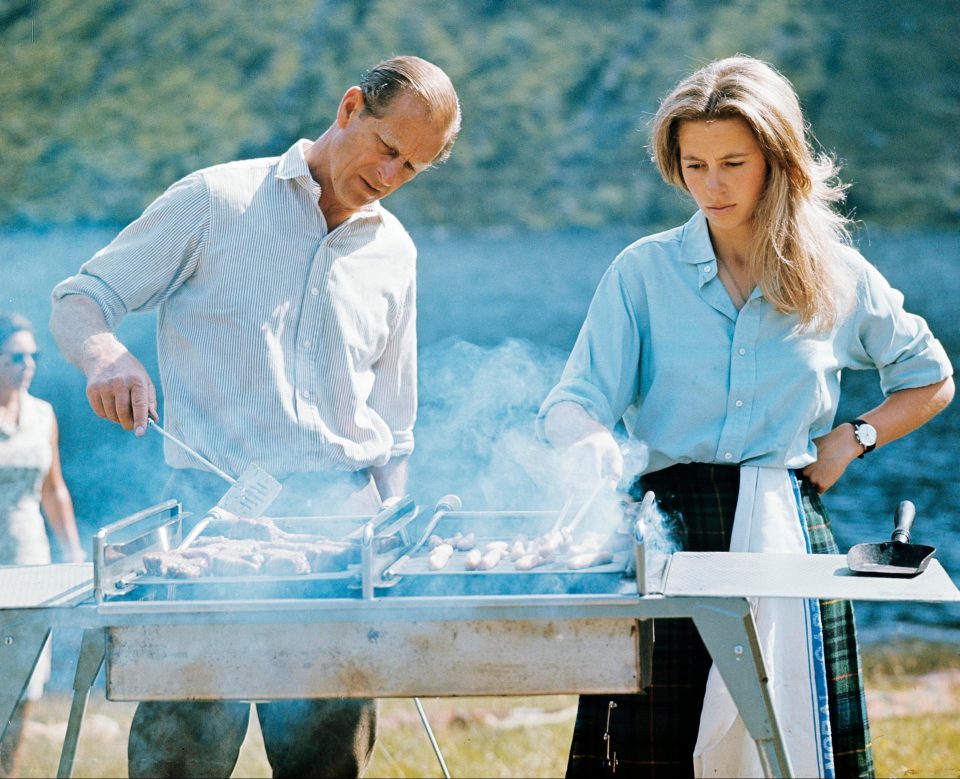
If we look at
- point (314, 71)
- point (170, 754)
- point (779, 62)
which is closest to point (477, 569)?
point (170, 754)

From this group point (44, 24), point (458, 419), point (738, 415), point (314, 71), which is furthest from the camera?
point (314, 71)

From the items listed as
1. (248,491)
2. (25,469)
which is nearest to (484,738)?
(25,469)

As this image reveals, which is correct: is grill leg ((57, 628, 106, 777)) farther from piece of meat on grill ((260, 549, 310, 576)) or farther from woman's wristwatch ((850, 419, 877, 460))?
woman's wristwatch ((850, 419, 877, 460))

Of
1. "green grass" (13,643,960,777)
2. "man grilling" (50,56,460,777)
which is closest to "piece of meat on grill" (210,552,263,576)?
"man grilling" (50,56,460,777)

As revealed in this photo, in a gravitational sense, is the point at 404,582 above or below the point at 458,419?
below

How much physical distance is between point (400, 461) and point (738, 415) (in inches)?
45.0

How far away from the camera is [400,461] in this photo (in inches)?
135

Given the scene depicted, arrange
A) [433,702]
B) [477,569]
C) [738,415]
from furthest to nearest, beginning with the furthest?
[433,702]
[738,415]
[477,569]

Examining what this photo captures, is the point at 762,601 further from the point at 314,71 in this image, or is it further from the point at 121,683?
the point at 314,71

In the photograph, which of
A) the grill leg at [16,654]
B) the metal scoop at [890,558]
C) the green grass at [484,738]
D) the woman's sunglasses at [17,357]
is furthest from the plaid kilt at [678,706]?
the woman's sunglasses at [17,357]

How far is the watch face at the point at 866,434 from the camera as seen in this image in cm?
288

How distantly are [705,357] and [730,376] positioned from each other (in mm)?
74

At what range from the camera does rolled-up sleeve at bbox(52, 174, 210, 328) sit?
295 centimetres

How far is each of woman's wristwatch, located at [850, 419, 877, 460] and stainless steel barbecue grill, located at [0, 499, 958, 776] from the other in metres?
0.69
